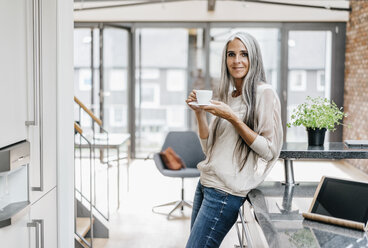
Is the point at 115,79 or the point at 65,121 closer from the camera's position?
the point at 65,121

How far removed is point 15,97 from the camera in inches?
79.1

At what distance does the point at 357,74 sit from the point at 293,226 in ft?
21.4

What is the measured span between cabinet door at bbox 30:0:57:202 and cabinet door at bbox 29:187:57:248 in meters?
0.04

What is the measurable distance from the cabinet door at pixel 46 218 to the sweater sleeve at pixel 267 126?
1.07m

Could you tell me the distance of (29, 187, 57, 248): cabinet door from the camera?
2225mm

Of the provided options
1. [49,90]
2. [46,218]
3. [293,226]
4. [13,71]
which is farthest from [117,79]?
[293,226]

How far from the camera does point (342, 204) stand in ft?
5.80

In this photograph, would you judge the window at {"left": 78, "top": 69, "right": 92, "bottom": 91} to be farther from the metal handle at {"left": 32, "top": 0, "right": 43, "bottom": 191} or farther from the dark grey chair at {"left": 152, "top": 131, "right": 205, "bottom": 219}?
the metal handle at {"left": 32, "top": 0, "right": 43, "bottom": 191}

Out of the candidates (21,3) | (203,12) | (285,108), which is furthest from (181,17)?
(21,3)

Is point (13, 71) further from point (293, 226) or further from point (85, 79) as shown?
point (85, 79)

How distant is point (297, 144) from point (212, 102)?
1172mm

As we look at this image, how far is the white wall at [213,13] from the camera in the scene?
8281mm

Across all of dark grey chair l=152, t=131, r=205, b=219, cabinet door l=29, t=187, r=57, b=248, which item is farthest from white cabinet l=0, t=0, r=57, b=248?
dark grey chair l=152, t=131, r=205, b=219

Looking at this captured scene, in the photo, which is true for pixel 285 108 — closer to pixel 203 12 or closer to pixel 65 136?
pixel 203 12
